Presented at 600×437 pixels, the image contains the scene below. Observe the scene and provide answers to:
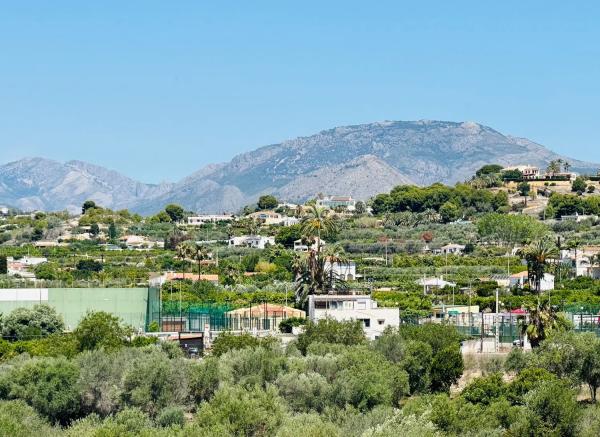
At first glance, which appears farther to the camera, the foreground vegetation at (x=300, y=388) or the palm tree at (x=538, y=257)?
the palm tree at (x=538, y=257)

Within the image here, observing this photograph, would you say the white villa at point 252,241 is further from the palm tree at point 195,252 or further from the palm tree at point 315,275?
the palm tree at point 315,275

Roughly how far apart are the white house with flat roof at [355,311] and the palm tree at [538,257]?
12015 mm

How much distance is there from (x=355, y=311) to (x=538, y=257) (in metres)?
15.7

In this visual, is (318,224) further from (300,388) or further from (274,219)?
(274,219)

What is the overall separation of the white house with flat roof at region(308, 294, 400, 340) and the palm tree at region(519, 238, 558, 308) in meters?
12.0

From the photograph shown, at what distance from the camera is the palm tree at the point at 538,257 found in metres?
75.0

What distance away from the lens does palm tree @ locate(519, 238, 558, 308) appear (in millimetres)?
75000

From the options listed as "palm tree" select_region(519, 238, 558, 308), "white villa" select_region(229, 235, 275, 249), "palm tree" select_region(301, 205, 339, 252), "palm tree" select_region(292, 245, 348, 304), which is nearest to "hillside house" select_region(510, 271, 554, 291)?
"palm tree" select_region(519, 238, 558, 308)

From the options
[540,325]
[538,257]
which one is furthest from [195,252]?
[540,325]

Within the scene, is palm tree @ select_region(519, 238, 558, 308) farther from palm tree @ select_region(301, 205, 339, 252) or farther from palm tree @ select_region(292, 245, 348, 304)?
palm tree @ select_region(292, 245, 348, 304)

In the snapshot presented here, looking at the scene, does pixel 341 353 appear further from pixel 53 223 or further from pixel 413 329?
pixel 53 223

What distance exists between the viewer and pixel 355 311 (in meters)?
63.4

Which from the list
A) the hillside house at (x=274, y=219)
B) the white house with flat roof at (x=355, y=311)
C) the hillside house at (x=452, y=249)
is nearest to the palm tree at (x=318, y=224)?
the white house with flat roof at (x=355, y=311)

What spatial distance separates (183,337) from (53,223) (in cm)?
11044
